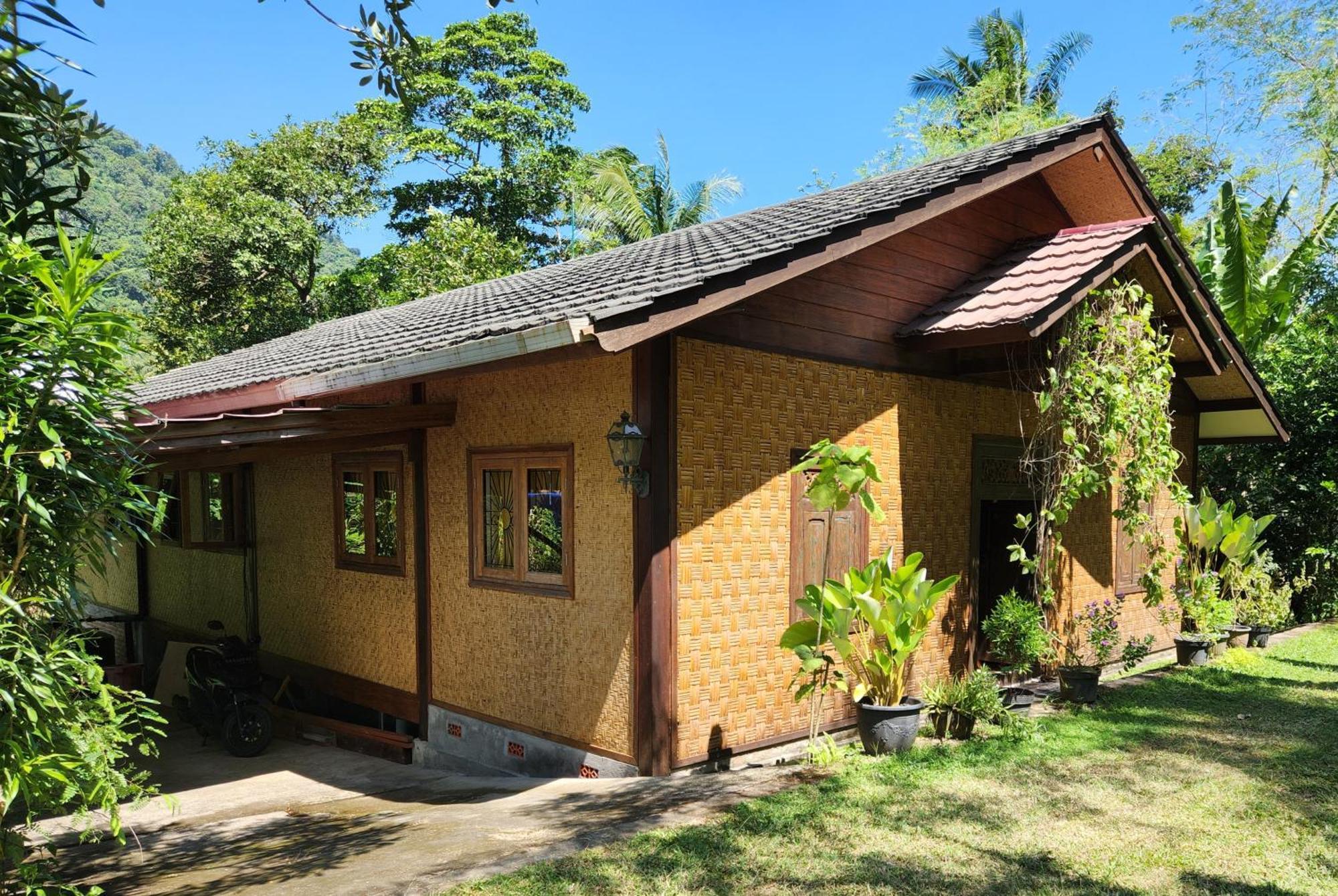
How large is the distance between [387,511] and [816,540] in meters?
4.11

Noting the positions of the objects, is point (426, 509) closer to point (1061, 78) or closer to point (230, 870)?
point (230, 870)

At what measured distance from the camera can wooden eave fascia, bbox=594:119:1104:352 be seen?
5113mm

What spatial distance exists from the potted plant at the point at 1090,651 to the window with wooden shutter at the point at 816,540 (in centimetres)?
229

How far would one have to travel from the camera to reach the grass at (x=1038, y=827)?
4.16 metres

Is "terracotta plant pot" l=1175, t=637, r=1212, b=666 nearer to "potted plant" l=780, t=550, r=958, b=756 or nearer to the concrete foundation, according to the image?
"potted plant" l=780, t=550, r=958, b=756

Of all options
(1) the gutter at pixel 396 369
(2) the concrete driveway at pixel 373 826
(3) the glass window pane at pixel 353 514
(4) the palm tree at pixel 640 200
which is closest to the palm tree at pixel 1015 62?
(4) the palm tree at pixel 640 200

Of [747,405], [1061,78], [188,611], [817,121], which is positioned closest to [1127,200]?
[747,405]

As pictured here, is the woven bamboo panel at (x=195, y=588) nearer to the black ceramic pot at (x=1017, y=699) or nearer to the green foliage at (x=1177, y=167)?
the black ceramic pot at (x=1017, y=699)

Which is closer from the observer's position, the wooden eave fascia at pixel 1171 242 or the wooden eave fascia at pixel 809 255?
the wooden eave fascia at pixel 809 255

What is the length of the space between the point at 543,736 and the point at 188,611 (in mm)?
7963

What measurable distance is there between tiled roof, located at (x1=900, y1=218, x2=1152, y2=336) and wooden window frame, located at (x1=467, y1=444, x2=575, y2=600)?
3238 mm

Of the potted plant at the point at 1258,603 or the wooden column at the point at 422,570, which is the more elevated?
the wooden column at the point at 422,570

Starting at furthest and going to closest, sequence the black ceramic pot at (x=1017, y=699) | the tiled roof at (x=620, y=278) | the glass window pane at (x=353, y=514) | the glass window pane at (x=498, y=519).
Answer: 1. the glass window pane at (x=353, y=514)
2. the black ceramic pot at (x=1017, y=699)
3. the glass window pane at (x=498, y=519)
4. the tiled roof at (x=620, y=278)

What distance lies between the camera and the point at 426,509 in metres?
7.91
